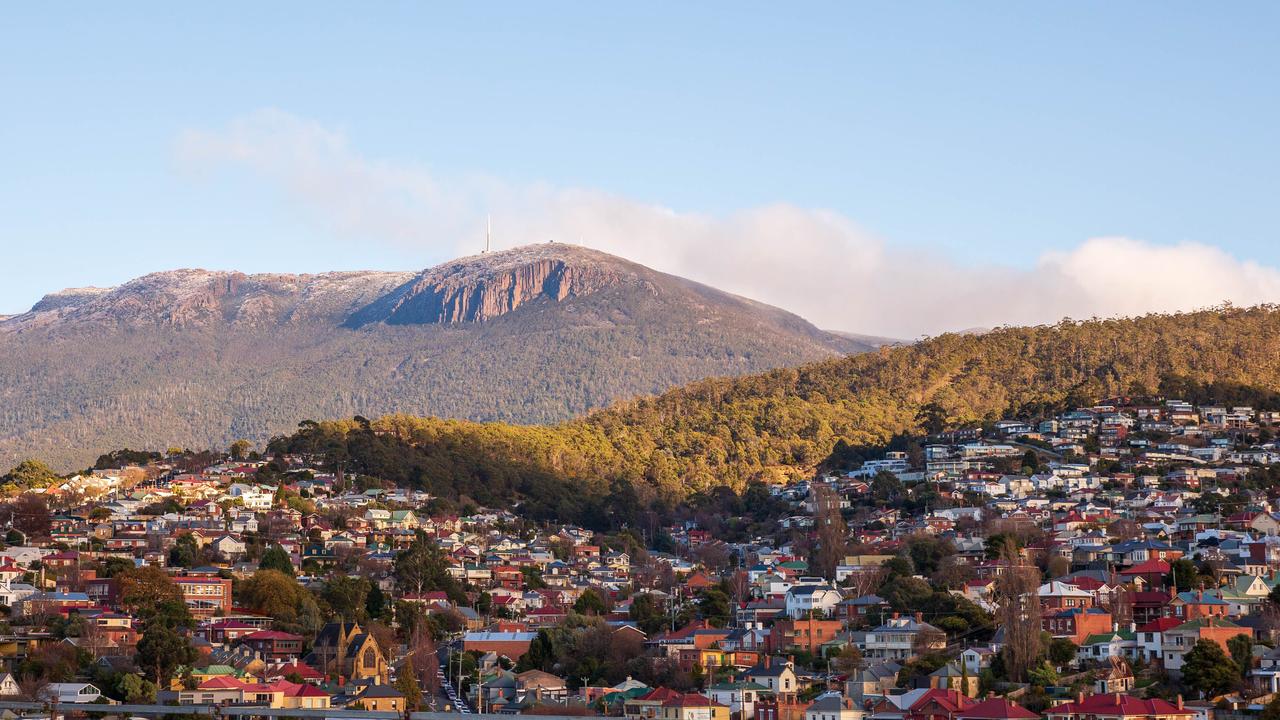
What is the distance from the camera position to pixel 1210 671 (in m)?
53.2

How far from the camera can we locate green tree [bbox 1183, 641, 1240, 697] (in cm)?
5303

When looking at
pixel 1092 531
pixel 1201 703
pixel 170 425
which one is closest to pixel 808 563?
pixel 1092 531

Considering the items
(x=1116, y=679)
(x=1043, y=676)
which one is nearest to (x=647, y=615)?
(x=1043, y=676)

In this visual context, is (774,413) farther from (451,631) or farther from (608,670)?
(608,670)

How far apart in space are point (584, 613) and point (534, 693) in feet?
44.2

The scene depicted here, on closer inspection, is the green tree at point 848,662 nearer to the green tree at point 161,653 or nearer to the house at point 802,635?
the house at point 802,635

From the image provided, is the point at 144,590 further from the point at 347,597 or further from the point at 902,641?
the point at 902,641

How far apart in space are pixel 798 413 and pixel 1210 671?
2972 inches

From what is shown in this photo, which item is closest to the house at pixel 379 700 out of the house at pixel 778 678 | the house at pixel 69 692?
the house at pixel 69 692

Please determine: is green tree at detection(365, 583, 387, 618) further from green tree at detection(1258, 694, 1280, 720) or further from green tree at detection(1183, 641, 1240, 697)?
green tree at detection(1258, 694, 1280, 720)

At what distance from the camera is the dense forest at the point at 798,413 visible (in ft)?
364

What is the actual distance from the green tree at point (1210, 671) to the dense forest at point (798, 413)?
55186mm

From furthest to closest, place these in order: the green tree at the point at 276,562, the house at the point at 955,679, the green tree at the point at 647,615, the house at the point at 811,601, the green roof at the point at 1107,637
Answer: the green tree at the point at 276,562 → the green tree at the point at 647,615 → the house at the point at 811,601 → the green roof at the point at 1107,637 → the house at the point at 955,679

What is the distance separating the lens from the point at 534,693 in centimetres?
6066
